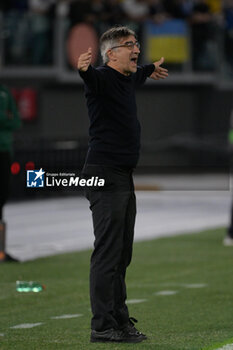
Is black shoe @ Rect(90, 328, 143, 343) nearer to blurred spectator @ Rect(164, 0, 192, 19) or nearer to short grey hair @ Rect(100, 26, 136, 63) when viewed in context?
short grey hair @ Rect(100, 26, 136, 63)

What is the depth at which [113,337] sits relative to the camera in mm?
7867

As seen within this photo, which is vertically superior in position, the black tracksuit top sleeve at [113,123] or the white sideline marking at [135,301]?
the black tracksuit top sleeve at [113,123]

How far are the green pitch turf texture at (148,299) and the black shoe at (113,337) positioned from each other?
0.19ft

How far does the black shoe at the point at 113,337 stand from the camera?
310 inches

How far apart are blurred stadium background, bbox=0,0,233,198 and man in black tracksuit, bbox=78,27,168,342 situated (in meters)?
20.7

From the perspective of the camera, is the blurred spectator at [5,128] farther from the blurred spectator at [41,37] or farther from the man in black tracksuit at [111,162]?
the blurred spectator at [41,37]

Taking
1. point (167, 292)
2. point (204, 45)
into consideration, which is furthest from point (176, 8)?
point (167, 292)

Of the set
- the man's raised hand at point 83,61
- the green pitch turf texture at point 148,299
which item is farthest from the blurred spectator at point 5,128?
the man's raised hand at point 83,61

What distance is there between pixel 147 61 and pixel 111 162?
78.0 ft

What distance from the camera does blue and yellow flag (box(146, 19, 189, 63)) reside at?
31594 mm

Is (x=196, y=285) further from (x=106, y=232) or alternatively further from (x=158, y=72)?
(x=106, y=232)

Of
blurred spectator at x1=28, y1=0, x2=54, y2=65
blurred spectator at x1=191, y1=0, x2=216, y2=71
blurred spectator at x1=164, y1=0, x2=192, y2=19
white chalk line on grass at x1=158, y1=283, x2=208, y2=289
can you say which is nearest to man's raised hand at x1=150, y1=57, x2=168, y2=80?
white chalk line on grass at x1=158, y1=283, x2=208, y2=289

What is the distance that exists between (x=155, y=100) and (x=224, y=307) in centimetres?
2245

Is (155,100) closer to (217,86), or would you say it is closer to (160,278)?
(217,86)
